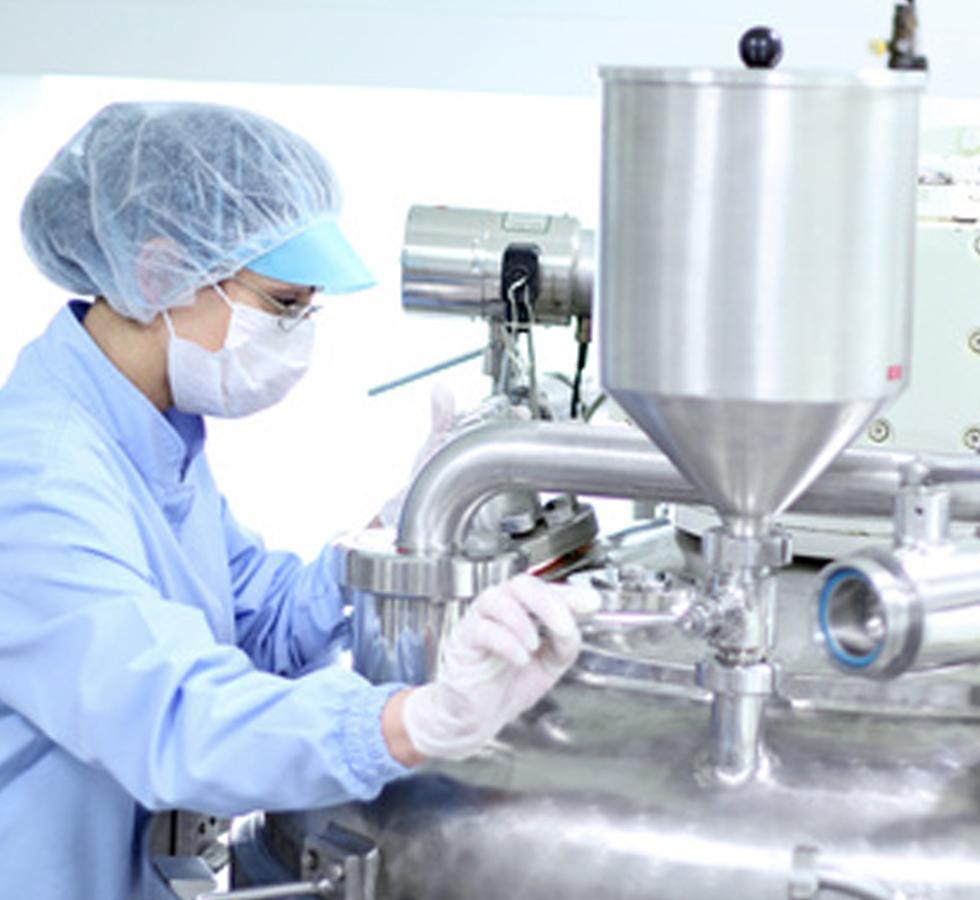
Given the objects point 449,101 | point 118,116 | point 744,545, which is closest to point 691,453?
point 744,545

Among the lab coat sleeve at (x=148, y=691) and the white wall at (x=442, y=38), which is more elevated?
the white wall at (x=442, y=38)

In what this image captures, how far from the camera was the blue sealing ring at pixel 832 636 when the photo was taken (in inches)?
37.5

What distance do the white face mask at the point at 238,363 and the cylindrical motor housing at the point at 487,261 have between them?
13 centimetres

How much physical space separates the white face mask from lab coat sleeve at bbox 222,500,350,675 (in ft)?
0.53

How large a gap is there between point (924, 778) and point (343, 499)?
2.25 meters

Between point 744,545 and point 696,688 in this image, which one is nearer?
point 744,545

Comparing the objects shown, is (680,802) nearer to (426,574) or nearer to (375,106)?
(426,574)

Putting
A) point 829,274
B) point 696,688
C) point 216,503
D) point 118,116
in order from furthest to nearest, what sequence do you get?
1. point 216,503
2. point 118,116
3. point 696,688
4. point 829,274

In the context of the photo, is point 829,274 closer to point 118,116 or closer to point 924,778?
point 924,778

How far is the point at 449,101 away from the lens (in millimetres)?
3092

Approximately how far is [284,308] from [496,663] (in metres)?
0.46

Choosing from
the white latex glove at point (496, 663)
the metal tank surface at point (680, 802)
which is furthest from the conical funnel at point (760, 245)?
the metal tank surface at point (680, 802)

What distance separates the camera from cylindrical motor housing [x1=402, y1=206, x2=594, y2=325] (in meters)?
1.45

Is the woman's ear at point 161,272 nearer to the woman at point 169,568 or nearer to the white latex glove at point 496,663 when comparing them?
the woman at point 169,568
